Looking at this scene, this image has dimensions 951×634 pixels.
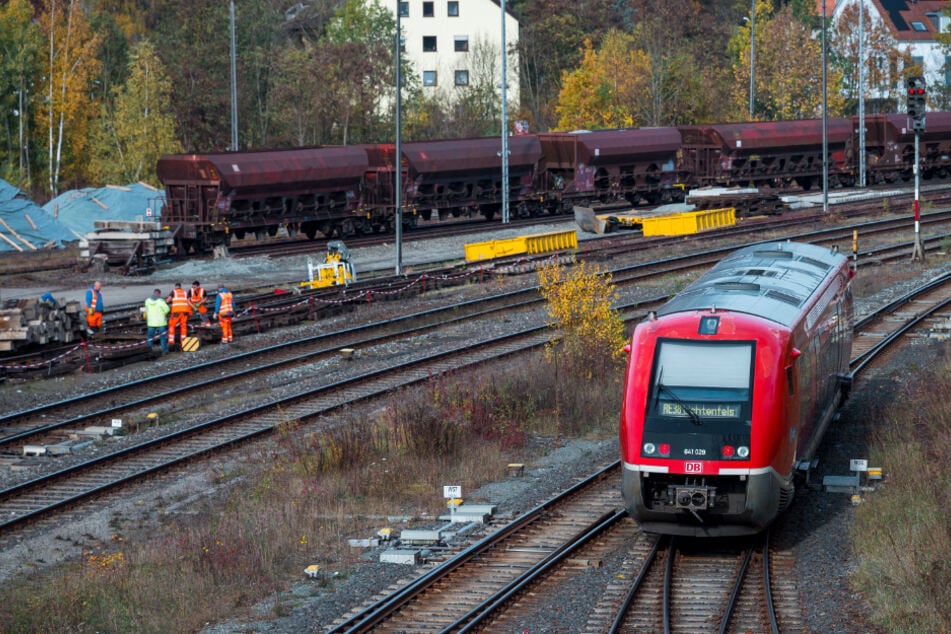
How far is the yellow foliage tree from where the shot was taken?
21.8 meters

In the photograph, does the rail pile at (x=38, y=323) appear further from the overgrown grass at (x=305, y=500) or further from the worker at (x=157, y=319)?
the overgrown grass at (x=305, y=500)

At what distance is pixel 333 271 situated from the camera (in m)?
33.6

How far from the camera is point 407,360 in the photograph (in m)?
24.6

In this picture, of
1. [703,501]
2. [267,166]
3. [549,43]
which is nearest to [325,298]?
[267,166]

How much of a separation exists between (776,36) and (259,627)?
224 ft

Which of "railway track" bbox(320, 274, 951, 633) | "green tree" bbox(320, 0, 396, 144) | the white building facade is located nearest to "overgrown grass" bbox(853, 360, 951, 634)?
"railway track" bbox(320, 274, 951, 633)

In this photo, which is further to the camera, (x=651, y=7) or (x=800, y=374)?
(x=651, y=7)

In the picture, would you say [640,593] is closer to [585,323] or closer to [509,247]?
[585,323]

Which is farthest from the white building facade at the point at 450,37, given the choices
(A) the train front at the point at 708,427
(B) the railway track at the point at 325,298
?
(A) the train front at the point at 708,427

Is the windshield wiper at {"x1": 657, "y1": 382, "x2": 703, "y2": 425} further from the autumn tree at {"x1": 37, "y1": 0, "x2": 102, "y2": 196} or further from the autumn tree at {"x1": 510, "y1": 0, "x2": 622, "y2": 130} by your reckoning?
the autumn tree at {"x1": 510, "y1": 0, "x2": 622, "y2": 130}

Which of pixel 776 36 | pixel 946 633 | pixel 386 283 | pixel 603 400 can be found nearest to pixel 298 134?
pixel 776 36

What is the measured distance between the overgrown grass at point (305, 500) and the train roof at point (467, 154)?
25.4m

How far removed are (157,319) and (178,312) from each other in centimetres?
61

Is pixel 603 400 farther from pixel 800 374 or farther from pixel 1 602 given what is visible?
pixel 1 602
